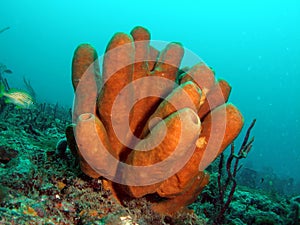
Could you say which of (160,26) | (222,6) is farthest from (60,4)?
(222,6)

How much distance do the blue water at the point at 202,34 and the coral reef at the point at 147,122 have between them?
10847 cm

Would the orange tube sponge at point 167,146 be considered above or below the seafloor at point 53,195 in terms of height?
above

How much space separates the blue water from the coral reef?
108 m

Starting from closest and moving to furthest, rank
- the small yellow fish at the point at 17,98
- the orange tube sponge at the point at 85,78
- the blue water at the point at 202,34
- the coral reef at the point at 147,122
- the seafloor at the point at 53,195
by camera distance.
A: the seafloor at the point at 53,195 < the coral reef at the point at 147,122 < the orange tube sponge at the point at 85,78 < the small yellow fish at the point at 17,98 < the blue water at the point at 202,34

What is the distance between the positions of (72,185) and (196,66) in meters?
1.65

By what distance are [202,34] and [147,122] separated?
141 m

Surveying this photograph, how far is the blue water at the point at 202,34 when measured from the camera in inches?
4537

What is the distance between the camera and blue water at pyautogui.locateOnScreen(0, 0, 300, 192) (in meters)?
115

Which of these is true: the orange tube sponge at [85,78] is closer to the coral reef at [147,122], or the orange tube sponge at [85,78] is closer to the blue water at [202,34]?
the coral reef at [147,122]

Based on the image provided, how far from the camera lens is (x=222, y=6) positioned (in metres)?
127

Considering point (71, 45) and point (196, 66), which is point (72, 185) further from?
point (71, 45)

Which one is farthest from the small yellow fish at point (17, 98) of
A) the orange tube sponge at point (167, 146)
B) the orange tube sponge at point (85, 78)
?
the orange tube sponge at point (167, 146)

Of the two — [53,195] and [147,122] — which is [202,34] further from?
[53,195]

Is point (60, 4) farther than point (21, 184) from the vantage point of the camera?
Yes
